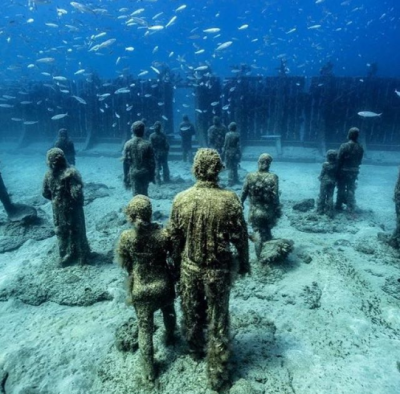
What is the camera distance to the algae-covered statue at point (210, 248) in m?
3.54

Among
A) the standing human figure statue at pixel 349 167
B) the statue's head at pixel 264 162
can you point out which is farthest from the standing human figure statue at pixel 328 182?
the statue's head at pixel 264 162

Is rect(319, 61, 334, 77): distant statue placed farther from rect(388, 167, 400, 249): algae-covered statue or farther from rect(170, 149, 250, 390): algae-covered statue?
rect(170, 149, 250, 390): algae-covered statue

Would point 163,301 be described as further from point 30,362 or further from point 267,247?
point 267,247

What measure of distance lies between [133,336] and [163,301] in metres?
1.16

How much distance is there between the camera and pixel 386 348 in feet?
14.9

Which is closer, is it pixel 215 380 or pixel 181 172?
pixel 215 380

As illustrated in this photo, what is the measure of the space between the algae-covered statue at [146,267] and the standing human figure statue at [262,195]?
312cm

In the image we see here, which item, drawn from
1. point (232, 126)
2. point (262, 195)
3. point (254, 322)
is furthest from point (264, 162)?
point (232, 126)

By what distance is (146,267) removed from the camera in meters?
3.78

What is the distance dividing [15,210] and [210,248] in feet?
26.9

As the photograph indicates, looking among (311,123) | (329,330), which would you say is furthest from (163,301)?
(311,123)

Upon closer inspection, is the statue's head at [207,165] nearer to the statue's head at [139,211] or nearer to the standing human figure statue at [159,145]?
the statue's head at [139,211]

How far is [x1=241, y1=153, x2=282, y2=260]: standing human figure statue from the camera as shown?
644cm

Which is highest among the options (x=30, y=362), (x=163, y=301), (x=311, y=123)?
(x=311, y=123)
